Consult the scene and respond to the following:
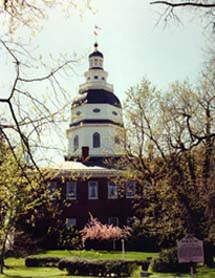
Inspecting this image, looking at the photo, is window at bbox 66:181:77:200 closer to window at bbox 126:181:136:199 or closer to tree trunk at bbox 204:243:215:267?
window at bbox 126:181:136:199

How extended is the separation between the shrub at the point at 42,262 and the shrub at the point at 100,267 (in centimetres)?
393

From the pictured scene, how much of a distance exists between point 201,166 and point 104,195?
20.8 m

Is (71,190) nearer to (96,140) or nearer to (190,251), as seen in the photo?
(96,140)

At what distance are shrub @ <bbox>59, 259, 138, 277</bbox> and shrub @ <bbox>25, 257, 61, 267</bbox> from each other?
12.9 ft

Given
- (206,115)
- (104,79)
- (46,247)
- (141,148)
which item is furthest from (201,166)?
(104,79)

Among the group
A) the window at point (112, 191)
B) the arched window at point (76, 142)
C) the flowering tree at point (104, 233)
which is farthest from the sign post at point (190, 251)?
the arched window at point (76, 142)

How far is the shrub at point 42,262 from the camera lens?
1282 inches

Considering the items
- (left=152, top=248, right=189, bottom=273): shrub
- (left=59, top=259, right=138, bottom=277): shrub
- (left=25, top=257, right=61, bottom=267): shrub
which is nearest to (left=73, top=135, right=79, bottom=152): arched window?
(left=25, top=257, right=61, bottom=267): shrub

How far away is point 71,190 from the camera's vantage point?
52.2 metres

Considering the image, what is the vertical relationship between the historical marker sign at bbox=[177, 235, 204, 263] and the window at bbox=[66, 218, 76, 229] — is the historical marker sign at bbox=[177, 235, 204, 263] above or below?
below

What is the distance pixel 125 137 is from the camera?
3828 cm

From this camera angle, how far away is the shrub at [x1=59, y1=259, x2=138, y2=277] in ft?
88.7

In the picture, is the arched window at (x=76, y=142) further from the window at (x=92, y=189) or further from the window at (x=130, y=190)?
the window at (x=130, y=190)

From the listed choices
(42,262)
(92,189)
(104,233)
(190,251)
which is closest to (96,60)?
(92,189)
